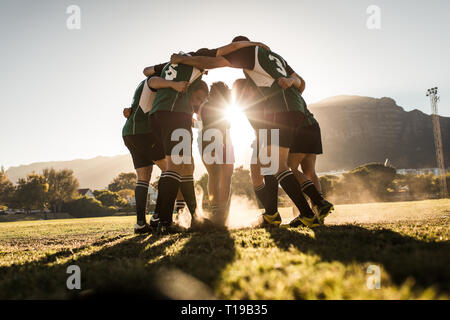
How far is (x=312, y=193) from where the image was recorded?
4109 millimetres

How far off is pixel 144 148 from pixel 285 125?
7.61 feet

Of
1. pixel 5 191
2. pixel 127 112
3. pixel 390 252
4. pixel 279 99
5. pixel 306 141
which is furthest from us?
pixel 5 191

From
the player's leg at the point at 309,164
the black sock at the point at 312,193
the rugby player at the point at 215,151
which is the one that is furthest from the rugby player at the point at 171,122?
the player's leg at the point at 309,164

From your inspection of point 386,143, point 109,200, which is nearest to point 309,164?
point 109,200

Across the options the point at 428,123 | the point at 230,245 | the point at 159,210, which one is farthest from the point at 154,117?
the point at 428,123

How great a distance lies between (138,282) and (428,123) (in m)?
221

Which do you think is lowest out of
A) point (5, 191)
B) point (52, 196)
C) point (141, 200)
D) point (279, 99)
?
point (52, 196)

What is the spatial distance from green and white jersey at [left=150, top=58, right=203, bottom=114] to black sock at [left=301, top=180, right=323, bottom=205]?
1.99m

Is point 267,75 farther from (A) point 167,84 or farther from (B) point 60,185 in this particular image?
(B) point 60,185

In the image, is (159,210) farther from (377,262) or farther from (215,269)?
(377,262)

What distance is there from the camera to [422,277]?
125 centimetres

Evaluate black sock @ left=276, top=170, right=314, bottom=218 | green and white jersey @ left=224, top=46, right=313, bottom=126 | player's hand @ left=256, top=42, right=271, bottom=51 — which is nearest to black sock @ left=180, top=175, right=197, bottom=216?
black sock @ left=276, top=170, right=314, bottom=218

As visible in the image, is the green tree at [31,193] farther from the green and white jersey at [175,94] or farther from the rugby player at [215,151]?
the green and white jersey at [175,94]

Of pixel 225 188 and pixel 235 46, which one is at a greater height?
pixel 235 46
